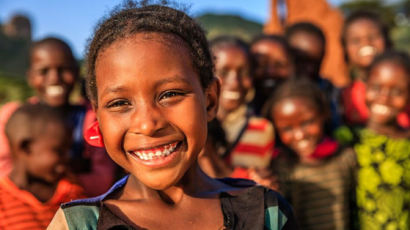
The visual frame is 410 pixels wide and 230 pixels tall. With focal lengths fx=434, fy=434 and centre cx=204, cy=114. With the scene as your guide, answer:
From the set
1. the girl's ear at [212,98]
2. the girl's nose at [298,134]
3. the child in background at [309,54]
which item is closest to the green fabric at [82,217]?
the girl's ear at [212,98]

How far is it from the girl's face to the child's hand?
1108 mm

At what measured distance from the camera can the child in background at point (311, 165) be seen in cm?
271

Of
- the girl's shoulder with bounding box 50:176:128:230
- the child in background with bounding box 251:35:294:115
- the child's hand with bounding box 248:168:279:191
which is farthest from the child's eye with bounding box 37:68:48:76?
the girl's shoulder with bounding box 50:176:128:230

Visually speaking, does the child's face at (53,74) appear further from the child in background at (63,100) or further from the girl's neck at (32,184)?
the girl's neck at (32,184)

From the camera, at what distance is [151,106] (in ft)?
4.08

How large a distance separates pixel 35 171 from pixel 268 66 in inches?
84.6

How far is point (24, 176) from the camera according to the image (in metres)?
2.27

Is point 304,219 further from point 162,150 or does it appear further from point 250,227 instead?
point 162,150

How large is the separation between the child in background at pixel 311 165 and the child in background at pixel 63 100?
1153mm

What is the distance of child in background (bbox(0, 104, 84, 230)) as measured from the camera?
2035 mm

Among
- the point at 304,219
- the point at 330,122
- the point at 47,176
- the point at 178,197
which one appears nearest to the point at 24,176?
the point at 47,176

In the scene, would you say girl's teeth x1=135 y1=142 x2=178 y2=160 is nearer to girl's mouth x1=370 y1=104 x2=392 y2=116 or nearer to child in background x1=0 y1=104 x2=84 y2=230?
child in background x1=0 y1=104 x2=84 y2=230

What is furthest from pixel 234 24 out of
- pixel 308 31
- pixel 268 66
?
pixel 268 66

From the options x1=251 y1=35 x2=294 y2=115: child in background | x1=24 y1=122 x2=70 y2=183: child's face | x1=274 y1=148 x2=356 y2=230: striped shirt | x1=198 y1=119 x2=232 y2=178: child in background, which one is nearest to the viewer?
x1=24 y1=122 x2=70 y2=183: child's face
